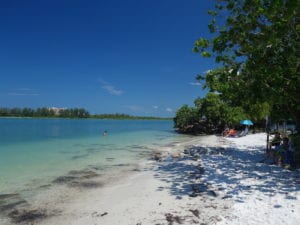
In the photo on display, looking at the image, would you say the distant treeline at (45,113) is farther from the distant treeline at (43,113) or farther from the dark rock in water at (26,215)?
the dark rock in water at (26,215)

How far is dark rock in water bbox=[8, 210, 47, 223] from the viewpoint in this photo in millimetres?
7168

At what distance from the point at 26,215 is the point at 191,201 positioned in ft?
14.4

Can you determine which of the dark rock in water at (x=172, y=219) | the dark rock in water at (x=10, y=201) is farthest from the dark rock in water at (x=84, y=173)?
the dark rock in water at (x=172, y=219)

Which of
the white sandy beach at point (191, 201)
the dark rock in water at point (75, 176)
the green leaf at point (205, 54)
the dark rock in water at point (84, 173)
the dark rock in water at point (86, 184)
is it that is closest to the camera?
the white sandy beach at point (191, 201)

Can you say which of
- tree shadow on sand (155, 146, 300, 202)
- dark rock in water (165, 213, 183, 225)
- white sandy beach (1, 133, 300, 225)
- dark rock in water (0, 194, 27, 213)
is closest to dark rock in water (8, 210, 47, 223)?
white sandy beach (1, 133, 300, 225)

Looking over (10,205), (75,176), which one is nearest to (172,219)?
(10,205)

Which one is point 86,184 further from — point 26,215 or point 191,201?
point 191,201

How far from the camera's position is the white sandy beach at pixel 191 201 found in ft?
20.8

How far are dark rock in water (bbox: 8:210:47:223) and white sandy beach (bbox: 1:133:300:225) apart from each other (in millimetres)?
213

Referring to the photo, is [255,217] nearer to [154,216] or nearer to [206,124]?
[154,216]

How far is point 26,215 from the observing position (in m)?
7.52

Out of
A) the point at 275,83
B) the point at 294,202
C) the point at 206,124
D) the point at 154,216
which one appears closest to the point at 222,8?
the point at 275,83

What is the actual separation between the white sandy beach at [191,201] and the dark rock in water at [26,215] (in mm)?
213

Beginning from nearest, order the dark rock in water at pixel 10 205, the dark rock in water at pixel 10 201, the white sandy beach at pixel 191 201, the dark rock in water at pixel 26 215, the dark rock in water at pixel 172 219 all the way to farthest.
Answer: the dark rock in water at pixel 172 219 < the white sandy beach at pixel 191 201 < the dark rock in water at pixel 26 215 < the dark rock in water at pixel 10 205 < the dark rock in water at pixel 10 201
